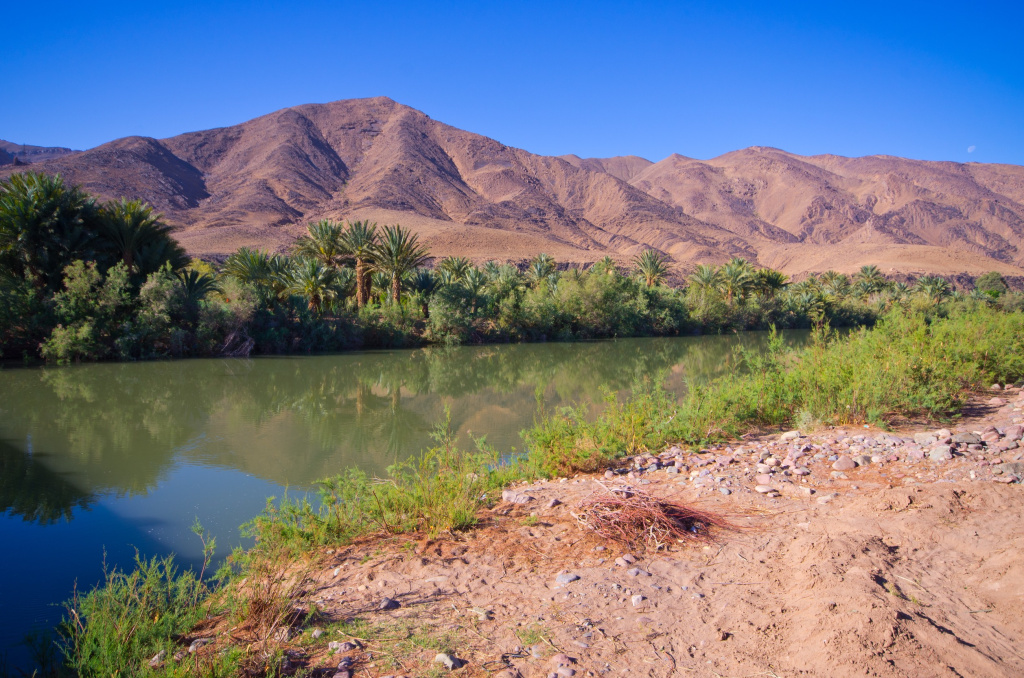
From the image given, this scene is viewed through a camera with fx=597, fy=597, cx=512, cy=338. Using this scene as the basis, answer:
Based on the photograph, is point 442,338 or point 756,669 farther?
point 442,338

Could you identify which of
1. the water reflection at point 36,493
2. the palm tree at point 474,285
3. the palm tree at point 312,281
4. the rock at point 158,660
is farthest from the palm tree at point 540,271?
the rock at point 158,660

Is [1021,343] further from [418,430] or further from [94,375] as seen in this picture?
[94,375]

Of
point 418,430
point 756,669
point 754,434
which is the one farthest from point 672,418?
point 418,430

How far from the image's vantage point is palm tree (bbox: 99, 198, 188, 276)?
23.7 m

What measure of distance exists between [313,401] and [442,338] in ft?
59.1

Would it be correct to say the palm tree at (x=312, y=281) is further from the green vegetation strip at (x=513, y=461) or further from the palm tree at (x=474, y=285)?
the green vegetation strip at (x=513, y=461)

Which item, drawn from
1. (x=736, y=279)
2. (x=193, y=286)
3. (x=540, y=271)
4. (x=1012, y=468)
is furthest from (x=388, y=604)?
(x=736, y=279)

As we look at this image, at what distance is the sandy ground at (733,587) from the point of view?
3.07 m

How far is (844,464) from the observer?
588 centimetres

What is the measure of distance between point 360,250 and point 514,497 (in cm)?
2669

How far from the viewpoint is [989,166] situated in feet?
614

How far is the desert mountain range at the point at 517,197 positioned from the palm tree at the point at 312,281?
1568 inches

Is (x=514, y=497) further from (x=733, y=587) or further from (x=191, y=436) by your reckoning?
(x=191, y=436)

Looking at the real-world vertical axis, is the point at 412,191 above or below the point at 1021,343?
above
